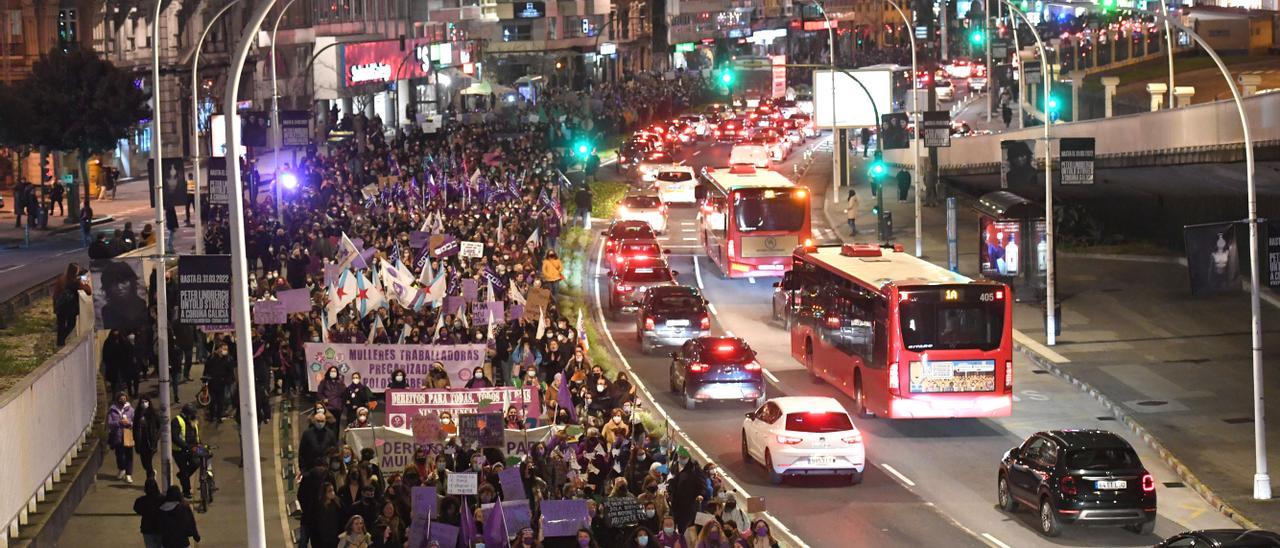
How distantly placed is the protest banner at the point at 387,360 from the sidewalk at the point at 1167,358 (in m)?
11.3

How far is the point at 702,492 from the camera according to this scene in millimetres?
22828

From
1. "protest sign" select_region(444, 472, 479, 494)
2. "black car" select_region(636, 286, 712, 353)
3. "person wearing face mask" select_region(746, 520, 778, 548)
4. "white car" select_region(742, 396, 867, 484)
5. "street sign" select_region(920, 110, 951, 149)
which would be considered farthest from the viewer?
"street sign" select_region(920, 110, 951, 149)

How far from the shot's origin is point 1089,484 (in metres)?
24.5

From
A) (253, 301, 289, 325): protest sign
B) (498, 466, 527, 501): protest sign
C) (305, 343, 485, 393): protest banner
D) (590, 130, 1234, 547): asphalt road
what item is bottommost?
(590, 130, 1234, 547): asphalt road

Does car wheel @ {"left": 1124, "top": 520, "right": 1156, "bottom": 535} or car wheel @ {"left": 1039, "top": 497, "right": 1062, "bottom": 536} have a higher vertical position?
car wheel @ {"left": 1039, "top": 497, "right": 1062, "bottom": 536}

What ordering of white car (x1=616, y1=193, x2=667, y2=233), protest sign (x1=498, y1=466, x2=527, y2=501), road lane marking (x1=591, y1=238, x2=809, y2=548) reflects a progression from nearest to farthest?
protest sign (x1=498, y1=466, x2=527, y2=501) → road lane marking (x1=591, y1=238, x2=809, y2=548) → white car (x1=616, y1=193, x2=667, y2=233)

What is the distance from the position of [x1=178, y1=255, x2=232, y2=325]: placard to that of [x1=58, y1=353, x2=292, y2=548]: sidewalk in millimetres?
3225

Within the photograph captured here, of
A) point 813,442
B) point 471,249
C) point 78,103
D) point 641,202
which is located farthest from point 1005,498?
point 78,103

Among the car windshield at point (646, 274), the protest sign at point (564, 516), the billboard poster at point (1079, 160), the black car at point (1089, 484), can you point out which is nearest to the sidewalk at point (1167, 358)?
the black car at point (1089, 484)

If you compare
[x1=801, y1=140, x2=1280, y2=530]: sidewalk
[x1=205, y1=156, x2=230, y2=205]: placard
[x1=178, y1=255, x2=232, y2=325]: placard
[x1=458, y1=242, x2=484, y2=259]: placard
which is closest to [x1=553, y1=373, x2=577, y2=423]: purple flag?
[x1=178, y1=255, x2=232, y2=325]: placard

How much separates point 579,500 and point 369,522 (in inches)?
103

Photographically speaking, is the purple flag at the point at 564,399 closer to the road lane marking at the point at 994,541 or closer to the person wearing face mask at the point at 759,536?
the road lane marking at the point at 994,541

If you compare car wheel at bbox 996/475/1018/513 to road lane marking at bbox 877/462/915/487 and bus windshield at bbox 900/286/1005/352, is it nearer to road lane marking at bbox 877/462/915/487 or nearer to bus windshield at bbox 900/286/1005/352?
road lane marking at bbox 877/462/915/487

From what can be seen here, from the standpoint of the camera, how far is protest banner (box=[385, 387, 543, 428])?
987 inches
